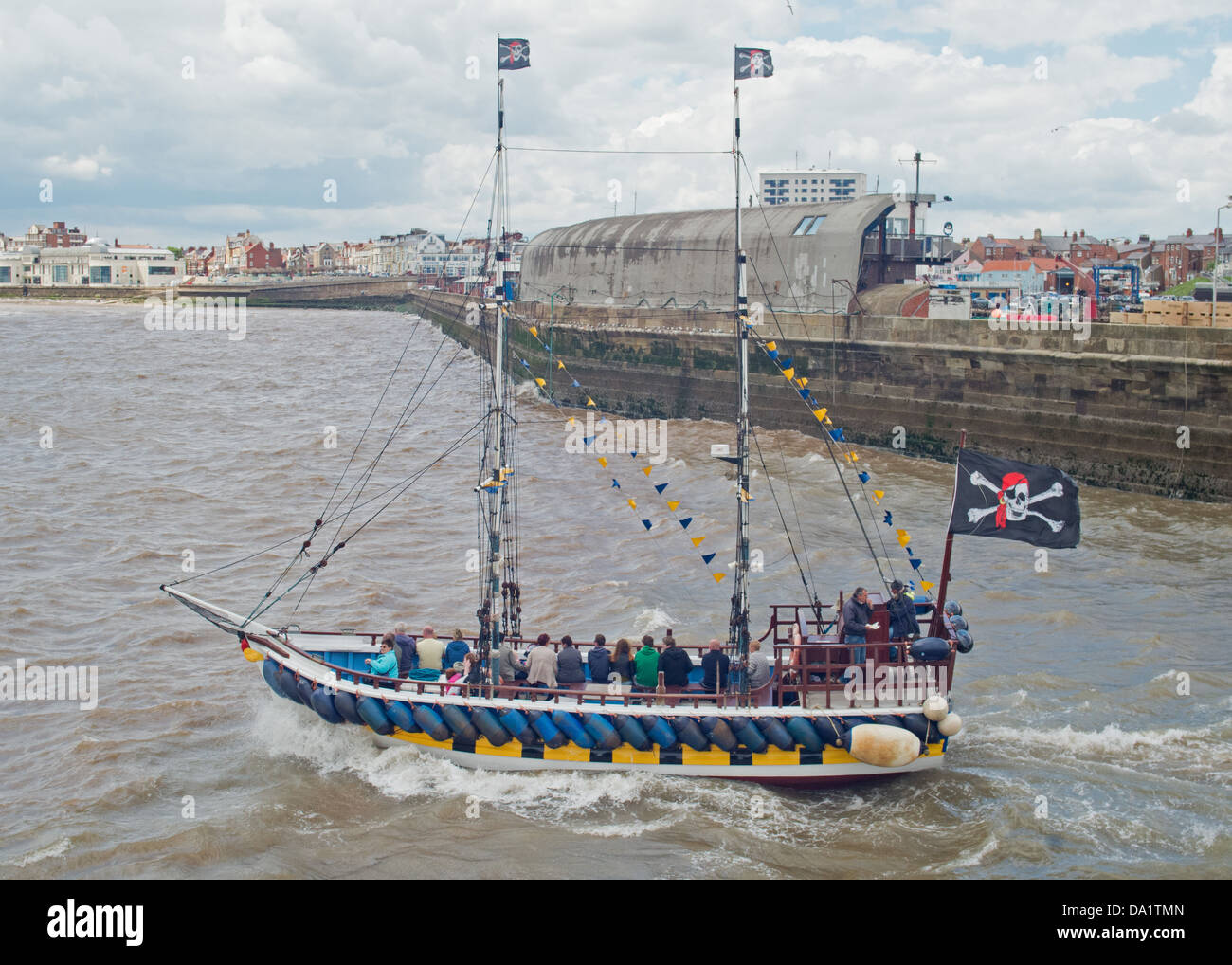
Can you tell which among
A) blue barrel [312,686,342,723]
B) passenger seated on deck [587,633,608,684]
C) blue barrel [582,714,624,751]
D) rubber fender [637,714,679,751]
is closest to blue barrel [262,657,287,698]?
blue barrel [312,686,342,723]

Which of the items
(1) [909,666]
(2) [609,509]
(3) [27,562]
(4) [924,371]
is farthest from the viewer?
(4) [924,371]

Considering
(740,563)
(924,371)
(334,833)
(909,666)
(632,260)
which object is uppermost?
(632,260)

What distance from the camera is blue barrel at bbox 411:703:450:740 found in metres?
14.1

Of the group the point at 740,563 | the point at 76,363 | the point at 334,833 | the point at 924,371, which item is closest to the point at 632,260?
the point at 924,371

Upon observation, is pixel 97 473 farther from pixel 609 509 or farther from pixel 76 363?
pixel 76 363

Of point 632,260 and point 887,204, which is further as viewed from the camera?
point 632,260

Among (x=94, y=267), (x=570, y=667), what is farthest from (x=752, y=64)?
(x=94, y=267)

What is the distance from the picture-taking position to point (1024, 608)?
66.0 feet

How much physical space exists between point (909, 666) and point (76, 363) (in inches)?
2096

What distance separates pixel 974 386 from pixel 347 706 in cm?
2234

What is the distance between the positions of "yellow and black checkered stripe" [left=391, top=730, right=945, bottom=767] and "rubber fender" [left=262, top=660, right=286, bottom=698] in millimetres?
2773

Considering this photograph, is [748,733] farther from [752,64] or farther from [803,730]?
[752,64]

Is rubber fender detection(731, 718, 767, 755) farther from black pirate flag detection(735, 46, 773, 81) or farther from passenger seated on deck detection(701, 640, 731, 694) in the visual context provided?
black pirate flag detection(735, 46, 773, 81)

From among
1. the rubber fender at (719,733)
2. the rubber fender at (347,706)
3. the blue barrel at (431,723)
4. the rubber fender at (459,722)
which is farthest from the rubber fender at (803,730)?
the rubber fender at (347,706)
